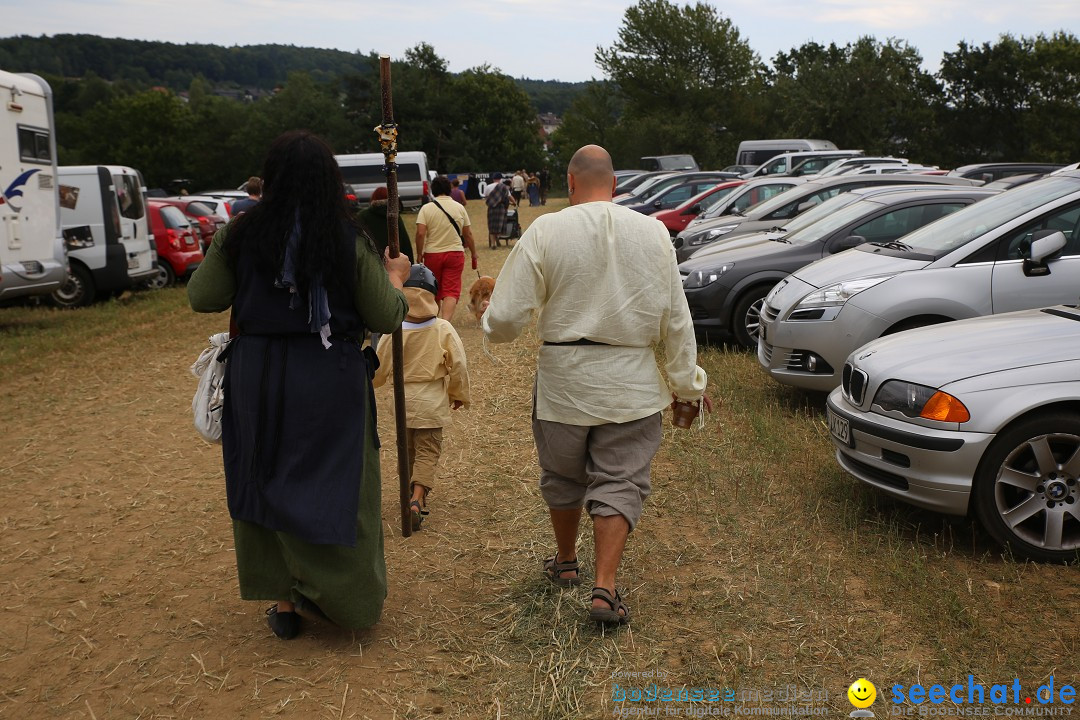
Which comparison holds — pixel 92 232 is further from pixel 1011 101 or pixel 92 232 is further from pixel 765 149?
pixel 1011 101

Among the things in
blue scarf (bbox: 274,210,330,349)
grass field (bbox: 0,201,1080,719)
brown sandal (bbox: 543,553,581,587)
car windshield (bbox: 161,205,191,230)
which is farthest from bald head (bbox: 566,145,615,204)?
car windshield (bbox: 161,205,191,230)

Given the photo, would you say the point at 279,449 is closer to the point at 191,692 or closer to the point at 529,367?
the point at 191,692

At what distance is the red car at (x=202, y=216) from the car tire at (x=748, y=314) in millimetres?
13359

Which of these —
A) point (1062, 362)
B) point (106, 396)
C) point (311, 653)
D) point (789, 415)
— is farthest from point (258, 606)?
point (106, 396)

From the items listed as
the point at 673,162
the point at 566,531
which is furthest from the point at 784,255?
the point at 673,162

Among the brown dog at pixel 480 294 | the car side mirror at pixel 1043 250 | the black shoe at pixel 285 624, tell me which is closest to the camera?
A: the black shoe at pixel 285 624

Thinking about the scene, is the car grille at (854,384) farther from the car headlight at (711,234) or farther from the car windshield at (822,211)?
the car headlight at (711,234)

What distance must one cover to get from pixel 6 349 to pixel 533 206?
124 ft

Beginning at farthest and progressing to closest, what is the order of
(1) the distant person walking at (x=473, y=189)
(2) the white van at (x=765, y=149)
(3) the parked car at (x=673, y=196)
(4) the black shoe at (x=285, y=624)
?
1. (1) the distant person walking at (x=473, y=189)
2. (2) the white van at (x=765, y=149)
3. (3) the parked car at (x=673, y=196)
4. (4) the black shoe at (x=285, y=624)

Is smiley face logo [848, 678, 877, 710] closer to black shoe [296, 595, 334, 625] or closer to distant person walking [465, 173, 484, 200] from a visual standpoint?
black shoe [296, 595, 334, 625]

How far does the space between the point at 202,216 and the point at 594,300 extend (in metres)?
18.5

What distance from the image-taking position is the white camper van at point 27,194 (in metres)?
13.0

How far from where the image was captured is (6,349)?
1223 centimetres

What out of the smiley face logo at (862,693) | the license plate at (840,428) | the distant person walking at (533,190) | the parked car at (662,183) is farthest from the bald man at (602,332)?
the distant person walking at (533,190)
